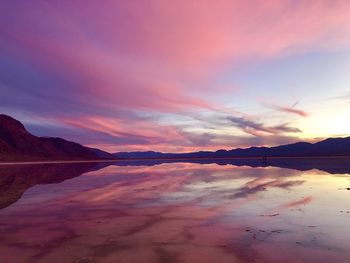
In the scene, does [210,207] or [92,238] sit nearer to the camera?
[92,238]

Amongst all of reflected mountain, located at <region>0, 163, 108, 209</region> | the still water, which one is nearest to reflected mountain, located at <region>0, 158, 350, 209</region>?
reflected mountain, located at <region>0, 163, 108, 209</region>

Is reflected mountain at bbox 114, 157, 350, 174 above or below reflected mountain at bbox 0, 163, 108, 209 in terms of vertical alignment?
above

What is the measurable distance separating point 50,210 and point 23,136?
629ft

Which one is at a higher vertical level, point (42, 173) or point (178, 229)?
point (42, 173)

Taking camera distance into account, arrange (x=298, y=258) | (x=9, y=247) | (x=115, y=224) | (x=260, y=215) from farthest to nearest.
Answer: (x=260, y=215), (x=115, y=224), (x=9, y=247), (x=298, y=258)

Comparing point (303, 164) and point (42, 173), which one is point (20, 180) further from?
point (303, 164)

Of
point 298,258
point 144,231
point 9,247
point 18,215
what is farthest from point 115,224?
point 298,258

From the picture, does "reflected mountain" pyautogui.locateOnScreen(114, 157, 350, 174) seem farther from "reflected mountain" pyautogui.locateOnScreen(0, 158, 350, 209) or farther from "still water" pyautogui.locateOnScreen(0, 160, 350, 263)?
"still water" pyautogui.locateOnScreen(0, 160, 350, 263)

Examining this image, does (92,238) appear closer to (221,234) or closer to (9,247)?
(9,247)

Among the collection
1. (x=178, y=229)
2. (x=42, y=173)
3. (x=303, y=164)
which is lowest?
(x=178, y=229)

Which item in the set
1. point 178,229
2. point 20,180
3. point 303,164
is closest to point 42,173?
point 20,180

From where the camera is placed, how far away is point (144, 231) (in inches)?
459

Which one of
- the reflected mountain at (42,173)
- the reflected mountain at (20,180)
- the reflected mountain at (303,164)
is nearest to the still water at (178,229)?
the reflected mountain at (20,180)

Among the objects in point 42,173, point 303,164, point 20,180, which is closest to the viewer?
point 20,180
